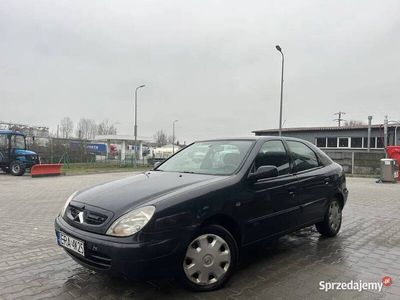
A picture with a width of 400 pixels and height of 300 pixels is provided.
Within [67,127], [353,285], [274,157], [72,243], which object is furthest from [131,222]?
[67,127]

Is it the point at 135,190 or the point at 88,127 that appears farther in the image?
the point at 88,127

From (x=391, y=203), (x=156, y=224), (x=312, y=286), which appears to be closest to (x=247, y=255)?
(x=312, y=286)

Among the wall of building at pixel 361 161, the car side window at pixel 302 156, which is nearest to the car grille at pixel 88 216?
the car side window at pixel 302 156

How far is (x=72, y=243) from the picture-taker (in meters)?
3.57

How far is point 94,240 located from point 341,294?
8.05 feet

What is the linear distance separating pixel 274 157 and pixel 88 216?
243 centimetres

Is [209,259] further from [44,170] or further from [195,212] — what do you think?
[44,170]

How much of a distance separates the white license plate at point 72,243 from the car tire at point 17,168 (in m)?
19.4

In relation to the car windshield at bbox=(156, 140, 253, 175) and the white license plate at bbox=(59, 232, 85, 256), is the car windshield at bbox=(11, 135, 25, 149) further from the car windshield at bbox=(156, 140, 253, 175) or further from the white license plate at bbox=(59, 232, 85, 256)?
the white license plate at bbox=(59, 232, 85, 256)

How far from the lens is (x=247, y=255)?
15.8 ft

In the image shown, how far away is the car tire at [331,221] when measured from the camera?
5682 millimetres

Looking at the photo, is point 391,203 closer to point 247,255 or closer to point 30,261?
point 247,255

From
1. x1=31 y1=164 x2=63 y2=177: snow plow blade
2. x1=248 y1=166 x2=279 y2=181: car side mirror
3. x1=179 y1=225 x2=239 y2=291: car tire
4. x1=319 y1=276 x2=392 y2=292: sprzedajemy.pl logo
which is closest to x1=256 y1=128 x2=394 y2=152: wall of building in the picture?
x1=31 y1=164 x2=63 y2=177: snow plow blade

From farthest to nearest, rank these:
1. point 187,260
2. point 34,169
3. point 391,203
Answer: point 34,169, point 391,203, point 187,260
